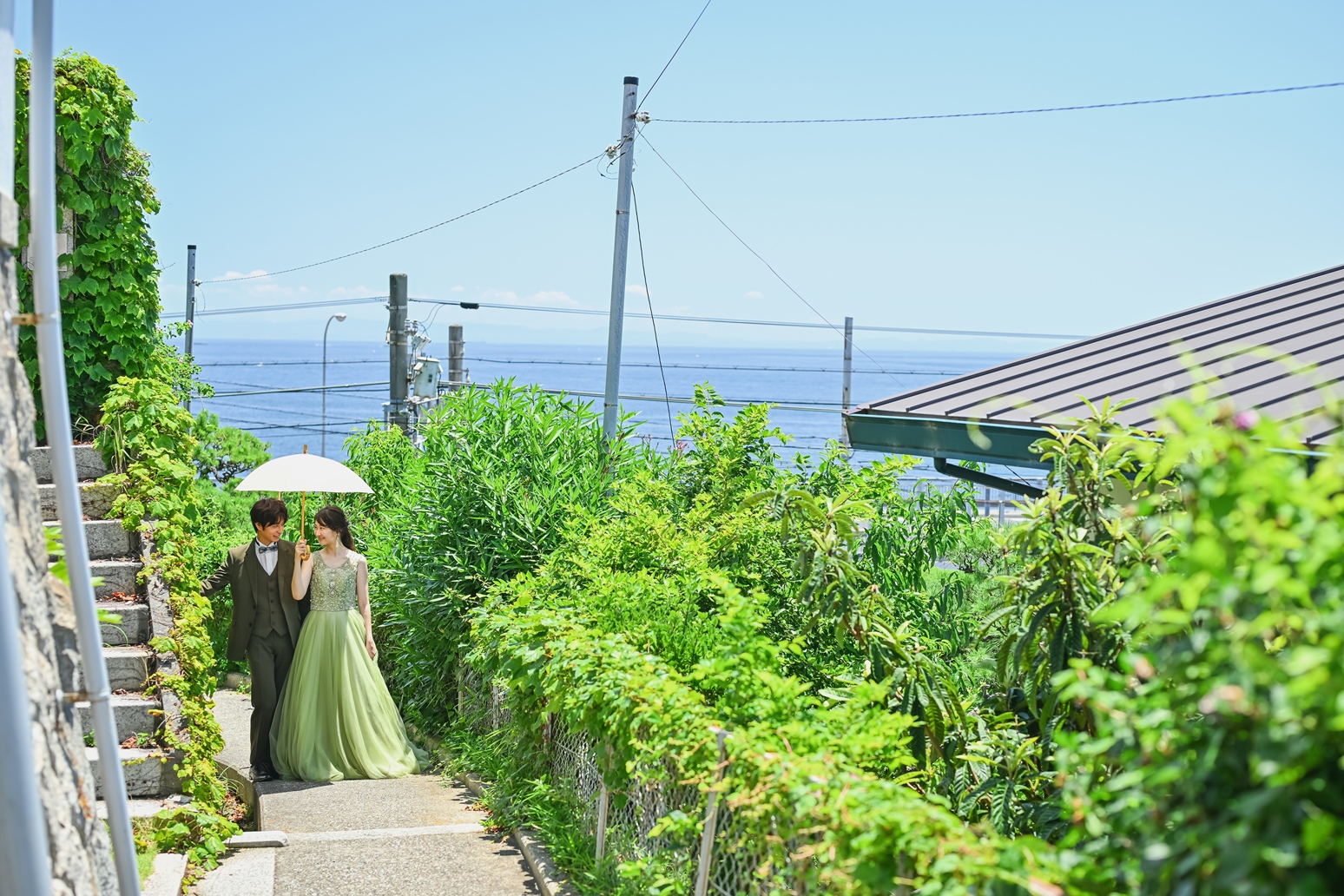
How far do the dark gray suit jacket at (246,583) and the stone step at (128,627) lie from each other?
122cm

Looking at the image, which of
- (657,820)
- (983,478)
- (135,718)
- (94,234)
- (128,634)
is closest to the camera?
(657,820)

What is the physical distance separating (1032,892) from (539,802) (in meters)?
4.36

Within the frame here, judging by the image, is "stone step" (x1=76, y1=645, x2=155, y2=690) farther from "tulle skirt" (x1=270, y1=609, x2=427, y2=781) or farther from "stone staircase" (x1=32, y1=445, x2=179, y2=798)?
"tulle skirt" (x1=270, y1=609, x2=427, y2=781)

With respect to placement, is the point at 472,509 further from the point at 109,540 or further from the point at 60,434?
the point at 60,434

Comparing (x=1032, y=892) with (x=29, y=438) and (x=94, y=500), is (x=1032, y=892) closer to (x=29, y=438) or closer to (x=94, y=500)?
(x=29, y=438)

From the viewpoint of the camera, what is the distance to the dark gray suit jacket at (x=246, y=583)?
24.2 feet

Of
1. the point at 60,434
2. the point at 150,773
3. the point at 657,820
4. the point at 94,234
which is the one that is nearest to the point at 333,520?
the point at 150,773

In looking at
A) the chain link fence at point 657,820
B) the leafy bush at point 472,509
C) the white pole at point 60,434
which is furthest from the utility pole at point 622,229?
the white pole at point 60,434

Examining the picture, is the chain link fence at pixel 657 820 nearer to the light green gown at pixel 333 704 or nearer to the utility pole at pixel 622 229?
the light green gown at pixel 333 704

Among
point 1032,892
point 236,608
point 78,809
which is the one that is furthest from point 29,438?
point 236,608

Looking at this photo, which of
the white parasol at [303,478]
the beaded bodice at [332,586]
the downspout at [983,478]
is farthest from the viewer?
the white parasol at [303,478]

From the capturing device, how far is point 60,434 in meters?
2.62

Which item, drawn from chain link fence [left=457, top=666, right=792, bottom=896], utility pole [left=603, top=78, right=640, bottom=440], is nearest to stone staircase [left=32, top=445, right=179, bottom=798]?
chain link fence [left=457, top=666, right=792, bottom=896]

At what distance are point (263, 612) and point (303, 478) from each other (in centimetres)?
105
